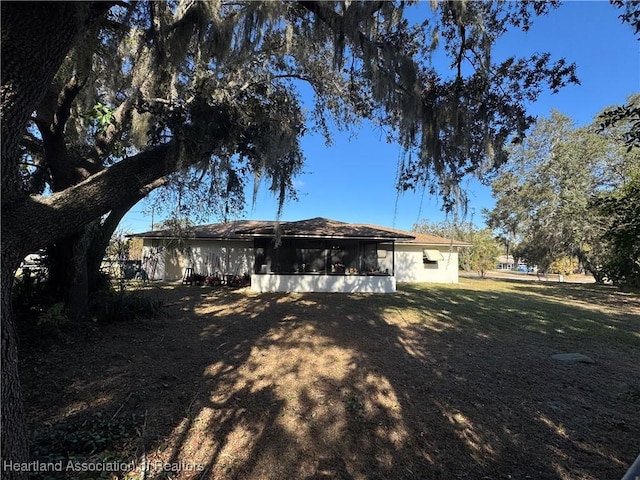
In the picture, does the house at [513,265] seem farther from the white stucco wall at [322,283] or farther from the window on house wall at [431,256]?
the white stucco wall at [322,283]

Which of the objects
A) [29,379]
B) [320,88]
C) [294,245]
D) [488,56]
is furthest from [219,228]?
[488,56]

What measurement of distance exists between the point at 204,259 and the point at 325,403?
16215mm

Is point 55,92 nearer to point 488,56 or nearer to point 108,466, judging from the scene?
point 108,466

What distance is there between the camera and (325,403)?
14.1 ft

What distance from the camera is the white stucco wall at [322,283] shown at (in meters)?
14.9

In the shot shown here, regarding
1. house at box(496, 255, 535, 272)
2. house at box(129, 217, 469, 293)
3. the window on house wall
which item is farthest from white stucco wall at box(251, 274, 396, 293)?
house at box(496, 255, 535, 272)

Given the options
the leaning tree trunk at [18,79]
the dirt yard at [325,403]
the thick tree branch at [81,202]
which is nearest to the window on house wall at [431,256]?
the dirt yard at [325,403]

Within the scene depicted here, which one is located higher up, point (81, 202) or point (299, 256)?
point (81, 202)

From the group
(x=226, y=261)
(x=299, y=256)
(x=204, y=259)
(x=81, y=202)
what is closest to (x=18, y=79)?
Answer: (x=81, y=202)

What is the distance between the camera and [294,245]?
52.9 feet

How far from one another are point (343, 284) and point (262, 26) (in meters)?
11.7

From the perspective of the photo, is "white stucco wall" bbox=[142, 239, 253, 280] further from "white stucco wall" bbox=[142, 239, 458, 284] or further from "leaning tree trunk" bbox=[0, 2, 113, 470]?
"leaning tree trunk" bbox=[0, 2, 113, 470]

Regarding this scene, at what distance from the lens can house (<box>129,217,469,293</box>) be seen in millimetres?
15164

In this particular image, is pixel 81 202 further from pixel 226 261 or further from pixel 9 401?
pixel 226 261
